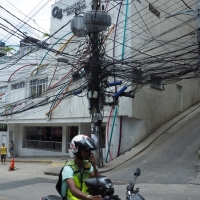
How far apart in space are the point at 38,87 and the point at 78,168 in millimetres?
16859

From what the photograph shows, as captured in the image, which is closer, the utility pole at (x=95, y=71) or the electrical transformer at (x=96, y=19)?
the electrical transformer at (x=96, y=19)

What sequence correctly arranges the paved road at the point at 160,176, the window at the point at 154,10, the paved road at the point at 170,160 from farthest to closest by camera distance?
the window at the point at 154,10, the paved road at the point at 170,160, the paved road at the point at 160,176

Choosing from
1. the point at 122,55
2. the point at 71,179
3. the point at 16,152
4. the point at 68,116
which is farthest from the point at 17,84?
the point at 71,179

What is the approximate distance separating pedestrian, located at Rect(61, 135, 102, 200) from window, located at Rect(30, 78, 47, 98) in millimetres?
15905

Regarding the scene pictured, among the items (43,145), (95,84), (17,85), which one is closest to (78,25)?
(95,84)

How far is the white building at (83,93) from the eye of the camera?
49.3ft

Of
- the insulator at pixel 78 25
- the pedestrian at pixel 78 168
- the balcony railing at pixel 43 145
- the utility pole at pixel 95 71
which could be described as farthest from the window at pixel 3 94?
the pedestrian at pixel 78 168

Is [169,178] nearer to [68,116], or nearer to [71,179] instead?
[71,179]

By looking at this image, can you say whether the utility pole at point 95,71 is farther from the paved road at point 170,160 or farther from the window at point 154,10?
the window at point 154,10

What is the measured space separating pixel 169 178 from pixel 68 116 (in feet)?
27.5

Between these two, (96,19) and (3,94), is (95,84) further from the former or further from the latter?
(3,94)

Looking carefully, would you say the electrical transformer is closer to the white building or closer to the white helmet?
the white building

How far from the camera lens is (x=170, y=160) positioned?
1220 cm

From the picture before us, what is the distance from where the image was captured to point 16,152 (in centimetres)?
2261
